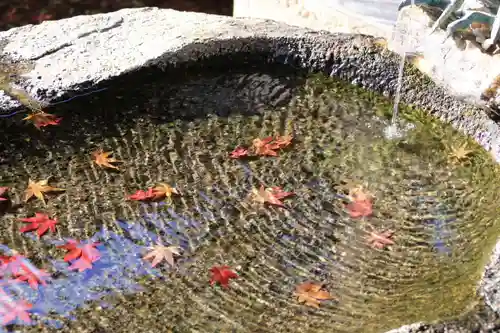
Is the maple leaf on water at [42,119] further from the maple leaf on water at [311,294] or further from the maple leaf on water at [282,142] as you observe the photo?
the maple leaf on water at [311,294]

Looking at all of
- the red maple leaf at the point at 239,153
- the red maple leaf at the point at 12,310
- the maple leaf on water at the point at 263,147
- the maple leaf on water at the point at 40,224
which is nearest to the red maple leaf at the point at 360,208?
the maple leaf on water at the point at 263,147

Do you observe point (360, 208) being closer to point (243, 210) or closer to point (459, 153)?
point (243, 210)

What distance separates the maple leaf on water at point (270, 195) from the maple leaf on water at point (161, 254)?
55cm

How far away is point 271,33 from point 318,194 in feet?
4.82

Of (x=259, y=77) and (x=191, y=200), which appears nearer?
(x=191, y=200)

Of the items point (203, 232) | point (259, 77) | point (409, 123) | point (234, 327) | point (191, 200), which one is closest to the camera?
point (234, 327)

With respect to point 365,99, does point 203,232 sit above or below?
below

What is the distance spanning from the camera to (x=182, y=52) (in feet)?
14.2

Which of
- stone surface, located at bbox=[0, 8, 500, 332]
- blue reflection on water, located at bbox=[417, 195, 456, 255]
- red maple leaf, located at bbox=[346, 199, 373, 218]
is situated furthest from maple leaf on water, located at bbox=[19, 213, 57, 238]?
blue reflection on water, located at bbox=[417, 195, 456, 255]

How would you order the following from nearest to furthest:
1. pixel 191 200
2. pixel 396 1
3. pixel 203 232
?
1. pixel 203 232
2. pixel 191 200
3. pixel 396 1

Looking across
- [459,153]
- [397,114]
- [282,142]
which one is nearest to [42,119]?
[282,142]

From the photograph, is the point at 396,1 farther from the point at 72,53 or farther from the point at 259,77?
the point at 72,53

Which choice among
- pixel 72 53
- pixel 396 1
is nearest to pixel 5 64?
pixel 72 53

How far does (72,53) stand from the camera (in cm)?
432
